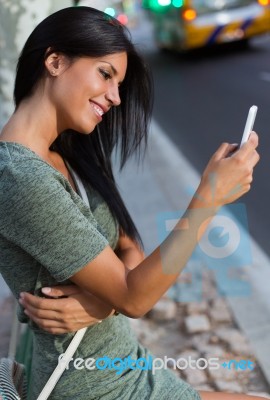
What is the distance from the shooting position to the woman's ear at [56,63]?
151 cm

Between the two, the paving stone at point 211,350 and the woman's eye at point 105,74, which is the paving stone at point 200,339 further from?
the woman's eye at point 105,74

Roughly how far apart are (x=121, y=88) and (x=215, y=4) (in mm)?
13507

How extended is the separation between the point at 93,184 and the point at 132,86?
0.29 meters

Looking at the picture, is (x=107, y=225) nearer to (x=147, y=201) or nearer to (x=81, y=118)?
(x=81, y=118)

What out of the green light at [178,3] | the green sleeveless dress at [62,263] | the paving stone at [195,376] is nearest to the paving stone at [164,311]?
the paving stone at [195,376]

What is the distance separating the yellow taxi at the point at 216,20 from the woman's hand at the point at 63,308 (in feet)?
45.2

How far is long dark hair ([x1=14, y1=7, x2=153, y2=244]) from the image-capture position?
152cm

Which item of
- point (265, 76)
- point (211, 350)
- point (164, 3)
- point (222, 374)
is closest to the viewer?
point (222, 374)

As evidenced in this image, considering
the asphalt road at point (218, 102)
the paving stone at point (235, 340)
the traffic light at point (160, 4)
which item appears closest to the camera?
the paving stone at point (235, 340)

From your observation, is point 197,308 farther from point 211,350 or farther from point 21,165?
point 21,165

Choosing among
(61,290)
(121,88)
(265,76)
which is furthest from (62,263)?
(265,76)

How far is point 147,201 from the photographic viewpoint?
6016mm

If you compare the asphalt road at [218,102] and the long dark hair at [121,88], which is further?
the asphalt road at [218,102]

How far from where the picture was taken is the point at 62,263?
4.45 feet
